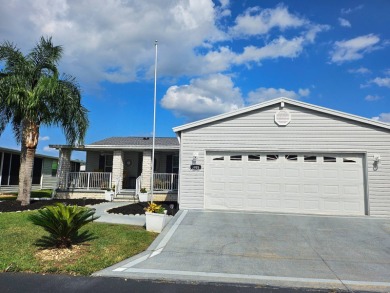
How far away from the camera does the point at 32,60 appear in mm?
13375

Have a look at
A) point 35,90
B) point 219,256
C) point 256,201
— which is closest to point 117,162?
point 35,90

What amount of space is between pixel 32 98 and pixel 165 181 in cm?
763

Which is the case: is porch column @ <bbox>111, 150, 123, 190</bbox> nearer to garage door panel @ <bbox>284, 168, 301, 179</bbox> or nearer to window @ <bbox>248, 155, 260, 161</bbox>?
window @ <bbox>248, 155, 260, 161</bbox>

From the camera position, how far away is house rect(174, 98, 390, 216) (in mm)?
12086

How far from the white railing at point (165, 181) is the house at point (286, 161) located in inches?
172

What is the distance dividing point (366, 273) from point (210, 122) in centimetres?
798

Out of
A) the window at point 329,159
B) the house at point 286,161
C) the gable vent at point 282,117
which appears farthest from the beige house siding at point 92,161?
the window at point 329,159

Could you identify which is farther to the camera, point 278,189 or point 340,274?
point 278,189

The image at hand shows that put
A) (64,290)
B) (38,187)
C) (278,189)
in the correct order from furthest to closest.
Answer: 1. (38,187)
2. (278,189)
3. (64,290)

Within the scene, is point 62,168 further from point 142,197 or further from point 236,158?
point 236,158

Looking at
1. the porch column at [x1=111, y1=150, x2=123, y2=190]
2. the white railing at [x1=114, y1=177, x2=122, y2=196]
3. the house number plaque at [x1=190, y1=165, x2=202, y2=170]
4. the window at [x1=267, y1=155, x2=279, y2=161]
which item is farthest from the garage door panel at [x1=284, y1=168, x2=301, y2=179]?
the porch column at [x1=111, y1=150, x2=123, y2=190]

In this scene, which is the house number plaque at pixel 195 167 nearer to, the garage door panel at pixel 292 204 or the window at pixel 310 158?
the garage door panel at pixel 292 204

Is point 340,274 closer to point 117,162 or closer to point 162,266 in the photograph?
point 162,266

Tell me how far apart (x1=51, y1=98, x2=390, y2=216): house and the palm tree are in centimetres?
494
